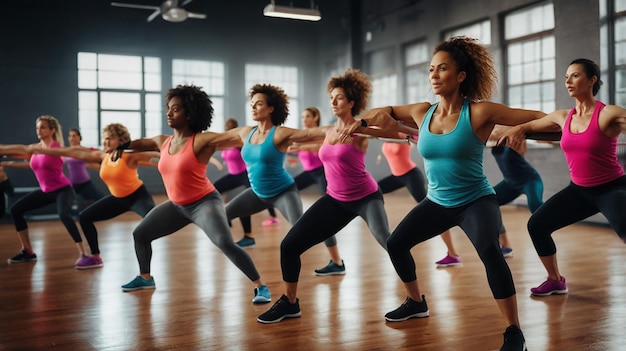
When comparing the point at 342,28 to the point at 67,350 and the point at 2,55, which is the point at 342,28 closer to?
the point at 2,55

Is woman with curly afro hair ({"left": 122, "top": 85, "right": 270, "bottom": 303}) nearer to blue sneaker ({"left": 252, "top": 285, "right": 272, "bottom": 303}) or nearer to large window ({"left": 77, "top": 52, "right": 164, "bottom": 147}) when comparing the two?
blue sneaker ({"left": 252, "top": 285, "right": 272, "bottom": 303})

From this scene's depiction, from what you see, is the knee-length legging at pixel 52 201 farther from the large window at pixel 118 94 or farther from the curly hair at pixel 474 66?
the large window at pixel 118 94

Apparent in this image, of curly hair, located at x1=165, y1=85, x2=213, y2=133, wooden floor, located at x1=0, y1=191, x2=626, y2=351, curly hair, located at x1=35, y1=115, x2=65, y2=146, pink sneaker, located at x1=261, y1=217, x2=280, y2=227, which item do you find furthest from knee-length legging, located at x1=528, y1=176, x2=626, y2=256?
pink sneaker, located at x1=261, y1=217, x2=280, y2=227

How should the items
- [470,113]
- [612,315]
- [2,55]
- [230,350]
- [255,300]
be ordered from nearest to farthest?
[470,113] < [230,350] < [612,315] < [255,300] < [2,55]

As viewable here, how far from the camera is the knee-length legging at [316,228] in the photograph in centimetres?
302

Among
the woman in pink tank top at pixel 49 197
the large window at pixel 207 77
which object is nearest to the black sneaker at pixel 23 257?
the woman in pink tank top at pixel 49 197

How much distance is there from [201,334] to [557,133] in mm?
1934

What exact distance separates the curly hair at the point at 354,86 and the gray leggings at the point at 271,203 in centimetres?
70

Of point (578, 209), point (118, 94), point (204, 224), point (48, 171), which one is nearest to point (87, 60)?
point (118, 94)

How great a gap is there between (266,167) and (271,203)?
0.25m

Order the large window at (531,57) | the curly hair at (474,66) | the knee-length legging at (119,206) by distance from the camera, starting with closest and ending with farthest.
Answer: the curly hair at (474,66) < the knee-length legging at (119,206) < the large window at (531,57)

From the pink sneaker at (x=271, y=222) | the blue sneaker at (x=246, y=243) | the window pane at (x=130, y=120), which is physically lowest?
the blue sneaker at (x=246, y=243)

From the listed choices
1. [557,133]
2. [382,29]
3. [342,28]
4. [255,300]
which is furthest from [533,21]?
[255,300]

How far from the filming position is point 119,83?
12141mm
